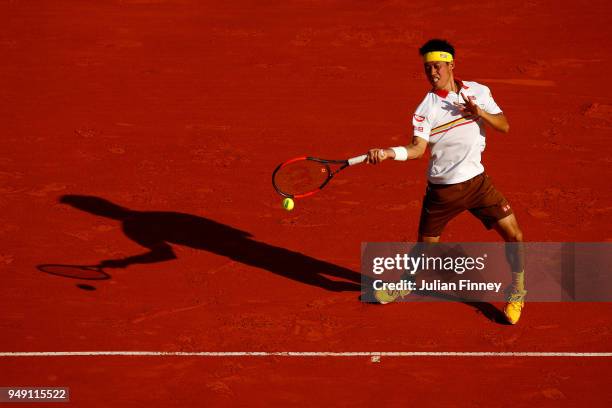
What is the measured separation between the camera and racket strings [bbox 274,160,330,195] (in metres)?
10.6

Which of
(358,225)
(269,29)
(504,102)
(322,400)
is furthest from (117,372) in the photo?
(269,29)

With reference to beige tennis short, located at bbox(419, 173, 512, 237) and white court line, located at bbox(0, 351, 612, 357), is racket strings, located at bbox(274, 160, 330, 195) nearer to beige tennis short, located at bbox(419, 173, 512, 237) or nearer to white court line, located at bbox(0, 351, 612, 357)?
beige tennis short, located at bbox(419, 173, 512, 237)

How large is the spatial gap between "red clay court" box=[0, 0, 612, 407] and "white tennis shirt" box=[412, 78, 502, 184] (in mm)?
1532

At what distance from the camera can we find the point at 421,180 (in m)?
12.4

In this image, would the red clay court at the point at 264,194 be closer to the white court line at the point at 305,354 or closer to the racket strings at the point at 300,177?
the white court line at the point at 305,354

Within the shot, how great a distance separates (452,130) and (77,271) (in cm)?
430

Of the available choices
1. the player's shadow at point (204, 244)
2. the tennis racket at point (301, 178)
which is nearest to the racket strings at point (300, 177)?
the tennis racket at point (301, 178)

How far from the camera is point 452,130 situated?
29.9ft

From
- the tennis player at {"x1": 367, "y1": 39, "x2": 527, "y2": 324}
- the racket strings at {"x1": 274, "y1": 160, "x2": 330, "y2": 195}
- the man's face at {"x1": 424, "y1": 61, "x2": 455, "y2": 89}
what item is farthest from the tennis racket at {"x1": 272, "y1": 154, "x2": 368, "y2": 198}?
the man's face at {"x1": 424, "y1": 61, "x2": 455, "y2": 89}

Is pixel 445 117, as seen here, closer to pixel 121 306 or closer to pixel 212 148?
pixel 121 306

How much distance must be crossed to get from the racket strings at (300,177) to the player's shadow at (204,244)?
2.37 ft

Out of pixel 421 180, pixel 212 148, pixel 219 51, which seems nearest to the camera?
pixel 421 180

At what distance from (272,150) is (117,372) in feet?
15.6

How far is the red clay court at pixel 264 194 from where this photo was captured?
907cm
